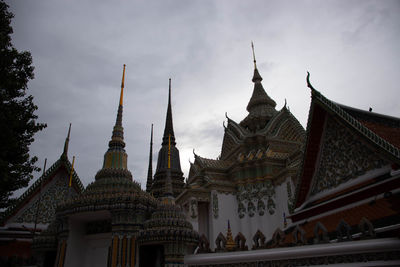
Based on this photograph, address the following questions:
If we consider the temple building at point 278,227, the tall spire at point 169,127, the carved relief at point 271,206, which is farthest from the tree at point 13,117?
the tall spire at point 169,127

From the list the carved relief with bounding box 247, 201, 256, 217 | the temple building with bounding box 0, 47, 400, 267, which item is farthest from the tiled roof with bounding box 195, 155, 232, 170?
the temple building with bounding box 0, 47, 400, 267

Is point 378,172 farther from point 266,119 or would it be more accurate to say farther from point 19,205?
point 266,119

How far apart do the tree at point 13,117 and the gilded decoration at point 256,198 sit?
11.9 metres

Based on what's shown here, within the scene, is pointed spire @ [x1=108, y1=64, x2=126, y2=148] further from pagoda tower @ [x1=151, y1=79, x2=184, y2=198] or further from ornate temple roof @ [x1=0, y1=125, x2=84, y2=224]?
pagoda tower @ [x1=151, y1=79, x2=184, y2=198]

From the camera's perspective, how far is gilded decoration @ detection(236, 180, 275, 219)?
59.6 feet

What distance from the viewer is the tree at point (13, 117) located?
9477 mm

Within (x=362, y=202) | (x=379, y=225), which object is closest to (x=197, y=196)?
(x=362, y=202)

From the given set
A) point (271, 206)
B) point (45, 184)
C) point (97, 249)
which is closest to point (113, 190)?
point (97, 249)

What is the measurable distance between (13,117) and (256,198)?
1350 cm

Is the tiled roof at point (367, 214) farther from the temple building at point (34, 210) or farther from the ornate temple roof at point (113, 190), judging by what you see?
the temple building at point (34, 210)

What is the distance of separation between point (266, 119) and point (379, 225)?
18.2 meters

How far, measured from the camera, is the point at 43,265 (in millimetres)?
8445

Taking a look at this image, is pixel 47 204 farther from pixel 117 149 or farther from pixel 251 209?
pixel 251 209

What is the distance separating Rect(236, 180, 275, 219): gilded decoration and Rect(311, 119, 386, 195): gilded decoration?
9747mm
